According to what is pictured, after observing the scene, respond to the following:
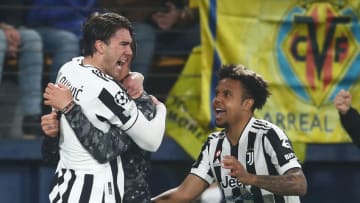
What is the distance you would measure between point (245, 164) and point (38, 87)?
92.7 inches

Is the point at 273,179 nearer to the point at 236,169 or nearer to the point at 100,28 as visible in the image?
the point at 236,169

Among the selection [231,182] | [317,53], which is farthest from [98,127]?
[317,53]

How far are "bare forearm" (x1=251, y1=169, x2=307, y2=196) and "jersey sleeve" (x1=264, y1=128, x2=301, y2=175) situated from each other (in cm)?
6

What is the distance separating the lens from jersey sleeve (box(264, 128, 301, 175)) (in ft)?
23.9

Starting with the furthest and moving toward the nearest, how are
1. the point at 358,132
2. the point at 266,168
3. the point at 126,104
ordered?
1. the point at 358,132
2. the point at 266,168
3. the point at 126,104

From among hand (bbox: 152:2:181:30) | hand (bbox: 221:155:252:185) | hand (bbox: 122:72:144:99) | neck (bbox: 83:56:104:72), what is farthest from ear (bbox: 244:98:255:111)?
hand (bbox: 152:2:181:30)

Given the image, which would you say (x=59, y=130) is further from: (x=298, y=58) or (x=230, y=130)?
(x=298, y=58)

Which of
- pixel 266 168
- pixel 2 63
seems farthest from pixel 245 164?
pixel 2 63

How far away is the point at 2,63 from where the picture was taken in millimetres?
9336

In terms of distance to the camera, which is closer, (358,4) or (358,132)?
(358,132)

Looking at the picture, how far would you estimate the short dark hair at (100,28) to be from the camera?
6.57 m

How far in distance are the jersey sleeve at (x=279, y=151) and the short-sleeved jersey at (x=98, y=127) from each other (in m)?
1.12

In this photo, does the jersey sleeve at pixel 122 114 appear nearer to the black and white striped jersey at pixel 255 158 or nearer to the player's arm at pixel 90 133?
the player's arm at pixel 90 133

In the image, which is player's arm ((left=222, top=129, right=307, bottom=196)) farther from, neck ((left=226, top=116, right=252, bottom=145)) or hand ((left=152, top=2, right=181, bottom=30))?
hand ((left=152, top=2, right=181, bottom=30))
